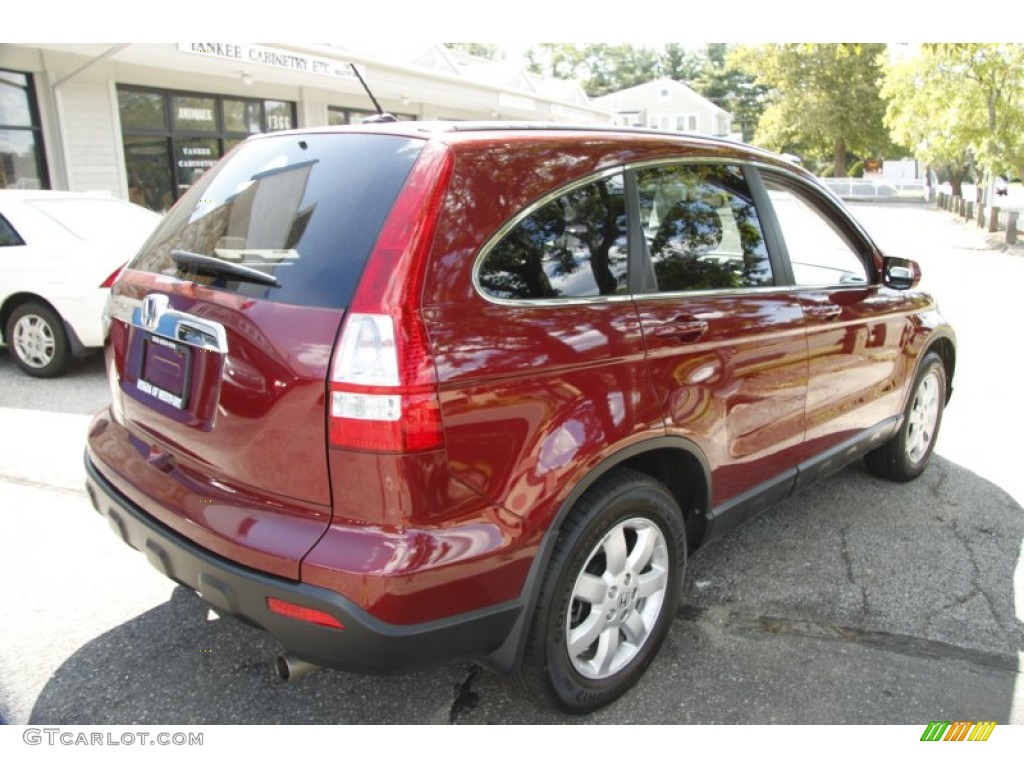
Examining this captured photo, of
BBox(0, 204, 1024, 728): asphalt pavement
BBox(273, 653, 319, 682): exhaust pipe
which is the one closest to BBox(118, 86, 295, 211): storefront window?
BBox(0, 204, 1024, 728): asphalt pavement

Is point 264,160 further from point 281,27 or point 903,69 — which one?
point 903,69

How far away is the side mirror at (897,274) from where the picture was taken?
4.03m

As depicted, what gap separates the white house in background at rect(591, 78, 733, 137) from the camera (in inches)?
2333

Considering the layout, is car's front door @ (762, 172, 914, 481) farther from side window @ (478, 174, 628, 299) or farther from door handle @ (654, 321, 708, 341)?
side window @ (478, 174, 628, 299)

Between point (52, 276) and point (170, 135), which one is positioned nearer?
point (52, 276)

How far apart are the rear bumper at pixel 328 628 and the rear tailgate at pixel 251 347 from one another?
0.05m

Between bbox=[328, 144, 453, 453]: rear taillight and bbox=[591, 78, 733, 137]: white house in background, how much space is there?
5971 centimetres

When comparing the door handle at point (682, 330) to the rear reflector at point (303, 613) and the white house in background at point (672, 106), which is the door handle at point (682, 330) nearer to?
the rear reflector at point (303, 613)

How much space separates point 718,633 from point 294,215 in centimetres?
218

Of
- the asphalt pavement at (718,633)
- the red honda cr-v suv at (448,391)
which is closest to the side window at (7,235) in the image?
the asphalt pavement at (718,633)

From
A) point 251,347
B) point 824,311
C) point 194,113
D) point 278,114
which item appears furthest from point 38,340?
point 278,114

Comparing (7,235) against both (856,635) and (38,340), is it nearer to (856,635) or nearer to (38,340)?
(38,340)

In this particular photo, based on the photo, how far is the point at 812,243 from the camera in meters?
3.69

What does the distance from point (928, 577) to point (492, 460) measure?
249 cm
